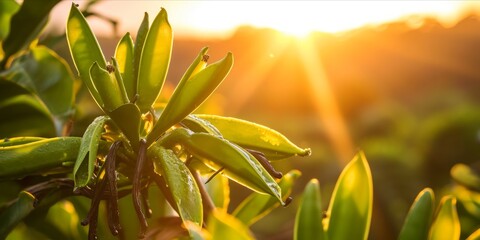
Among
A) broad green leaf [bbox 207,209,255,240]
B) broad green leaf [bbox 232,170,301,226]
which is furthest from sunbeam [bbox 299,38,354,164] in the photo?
broad green leaf [bbox 207,209,255,240]

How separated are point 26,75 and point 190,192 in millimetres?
461

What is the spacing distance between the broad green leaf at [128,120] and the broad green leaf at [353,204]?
0.21 metres


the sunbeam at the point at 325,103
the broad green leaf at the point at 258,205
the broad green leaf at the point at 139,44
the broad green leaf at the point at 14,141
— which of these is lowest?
the sunbeam at the point at 325,103

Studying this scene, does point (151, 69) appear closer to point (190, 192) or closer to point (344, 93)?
point (190, 192)

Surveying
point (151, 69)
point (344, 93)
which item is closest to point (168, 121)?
point (151, 69)

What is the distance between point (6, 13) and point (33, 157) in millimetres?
411

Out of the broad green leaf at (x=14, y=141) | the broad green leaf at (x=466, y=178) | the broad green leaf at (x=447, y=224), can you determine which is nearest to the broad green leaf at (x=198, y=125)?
the broad green leaf at (x=14, y=141)

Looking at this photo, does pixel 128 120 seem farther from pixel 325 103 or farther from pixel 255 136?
pixel 325 103

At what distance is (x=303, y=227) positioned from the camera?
22.1 inches

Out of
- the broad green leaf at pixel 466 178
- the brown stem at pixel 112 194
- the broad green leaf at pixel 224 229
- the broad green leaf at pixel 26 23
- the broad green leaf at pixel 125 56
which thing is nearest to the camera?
the broad green leaf at pixel 224 229

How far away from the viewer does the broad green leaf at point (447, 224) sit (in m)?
0.55

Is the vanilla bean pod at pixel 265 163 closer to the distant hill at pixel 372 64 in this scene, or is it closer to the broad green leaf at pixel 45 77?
the broad green leaf at pixel 45 77

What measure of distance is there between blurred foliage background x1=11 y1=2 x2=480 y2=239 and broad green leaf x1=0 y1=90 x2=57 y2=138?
1.40m

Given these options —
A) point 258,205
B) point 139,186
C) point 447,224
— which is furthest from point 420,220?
point 139,186
